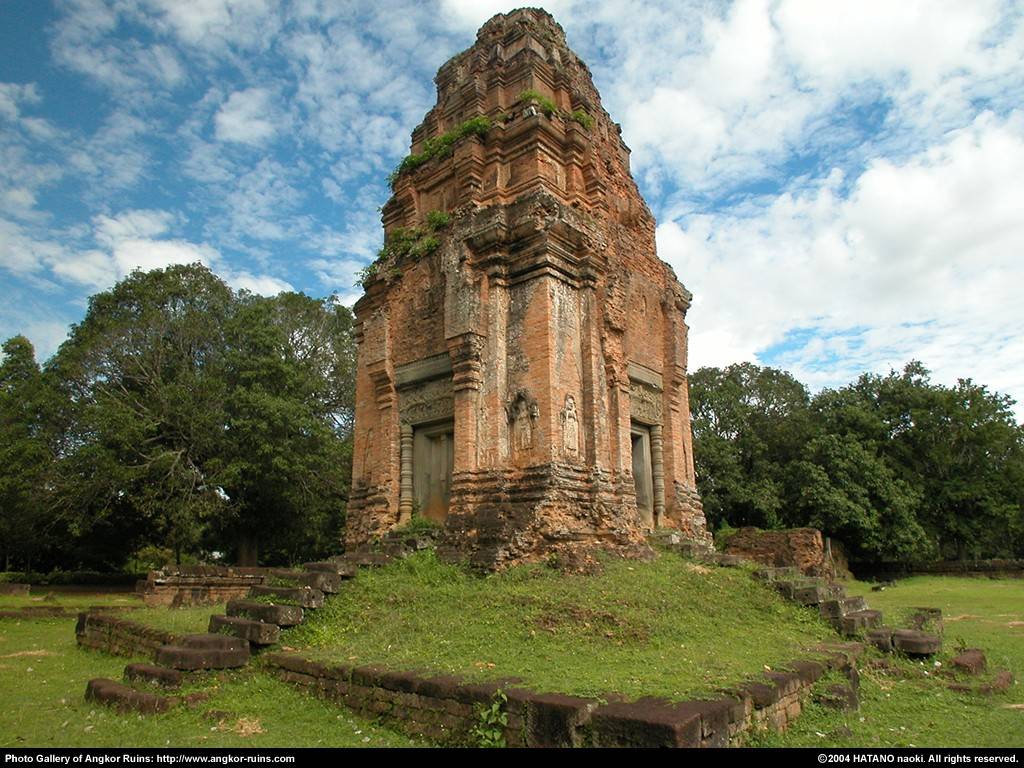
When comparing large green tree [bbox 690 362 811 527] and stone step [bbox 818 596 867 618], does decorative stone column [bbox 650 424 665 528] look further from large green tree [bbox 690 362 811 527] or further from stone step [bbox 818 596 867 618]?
large green tree [bbox 690 362 811 527]

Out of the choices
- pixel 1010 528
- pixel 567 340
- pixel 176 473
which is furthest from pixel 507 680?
pixel 1010 528

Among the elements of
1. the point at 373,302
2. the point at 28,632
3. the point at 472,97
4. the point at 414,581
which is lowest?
the point at 28,632

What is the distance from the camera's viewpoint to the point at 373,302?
13055mm

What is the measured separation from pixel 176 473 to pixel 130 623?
13.2 metres

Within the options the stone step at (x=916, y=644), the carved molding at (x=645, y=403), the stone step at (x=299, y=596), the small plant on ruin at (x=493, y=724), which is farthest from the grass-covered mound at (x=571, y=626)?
the carved molding at (x=645, y=403)

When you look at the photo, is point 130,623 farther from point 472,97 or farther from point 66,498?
point 66,498

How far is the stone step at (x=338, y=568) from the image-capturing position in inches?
344

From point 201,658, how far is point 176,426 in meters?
17.0

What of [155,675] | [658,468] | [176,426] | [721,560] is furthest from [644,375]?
[176,426]

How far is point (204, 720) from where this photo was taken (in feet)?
18.7

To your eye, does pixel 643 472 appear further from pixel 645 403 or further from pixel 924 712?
pixel 924 712

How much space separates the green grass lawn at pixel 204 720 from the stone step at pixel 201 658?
0.50ft
